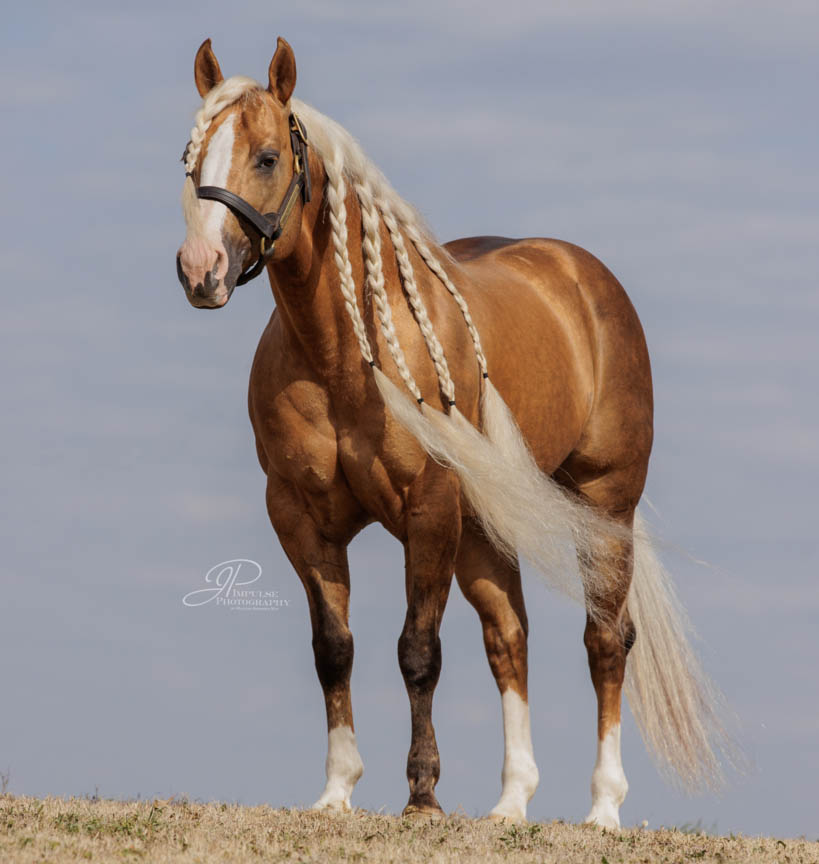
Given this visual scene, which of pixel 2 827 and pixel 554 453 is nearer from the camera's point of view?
pixel 2 827

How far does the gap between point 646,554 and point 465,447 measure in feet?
7.73

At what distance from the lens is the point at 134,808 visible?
7.52 metres

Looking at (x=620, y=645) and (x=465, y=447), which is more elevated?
(x=465, y=447)

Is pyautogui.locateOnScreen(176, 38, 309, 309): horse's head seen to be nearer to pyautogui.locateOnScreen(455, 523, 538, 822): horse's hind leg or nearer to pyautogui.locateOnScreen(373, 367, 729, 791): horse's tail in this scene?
pyautogui.locateOnScreen(373, 367, 729, 791): horse's tail

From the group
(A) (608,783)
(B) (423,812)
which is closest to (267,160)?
(B) (423,812)

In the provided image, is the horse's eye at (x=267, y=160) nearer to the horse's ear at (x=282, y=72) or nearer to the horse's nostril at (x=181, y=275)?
the horse's ear at (x=282, y=72)

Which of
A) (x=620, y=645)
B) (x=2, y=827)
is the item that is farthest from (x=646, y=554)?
(x=2, y=827)

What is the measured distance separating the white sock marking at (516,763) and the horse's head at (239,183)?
2.72 meters

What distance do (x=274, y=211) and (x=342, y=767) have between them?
2480mm

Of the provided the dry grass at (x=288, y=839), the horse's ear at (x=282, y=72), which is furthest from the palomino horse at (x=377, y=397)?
the dry grass at (x=288, y=839)

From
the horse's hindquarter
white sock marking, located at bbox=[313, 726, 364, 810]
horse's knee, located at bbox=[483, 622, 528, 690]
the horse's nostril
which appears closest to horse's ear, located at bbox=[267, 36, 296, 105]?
the horse's nostril

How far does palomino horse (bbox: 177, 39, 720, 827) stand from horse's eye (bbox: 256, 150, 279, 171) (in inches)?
0.6

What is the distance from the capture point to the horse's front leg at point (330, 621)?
7.56 m

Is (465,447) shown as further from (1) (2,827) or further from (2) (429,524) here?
(1) (2,827)
